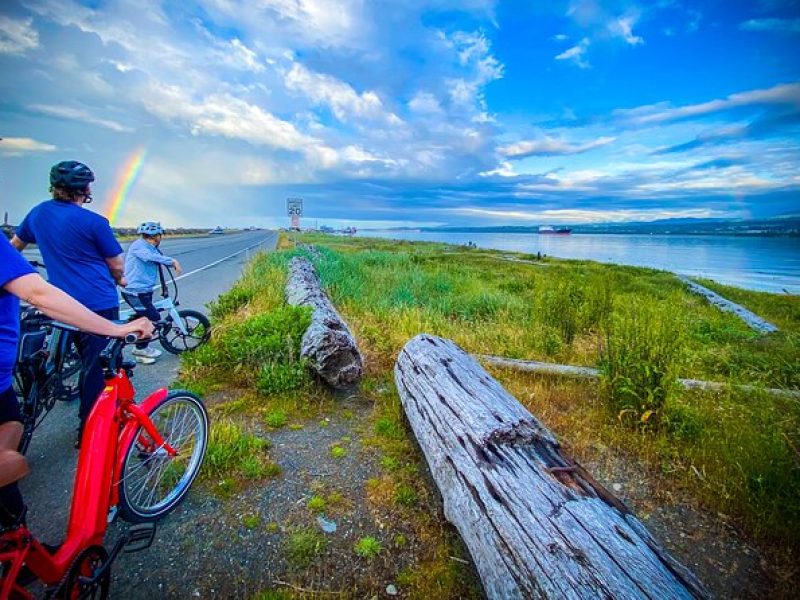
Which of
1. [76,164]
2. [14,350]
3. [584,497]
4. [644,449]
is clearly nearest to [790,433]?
[644,449]

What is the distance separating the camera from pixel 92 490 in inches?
84.4

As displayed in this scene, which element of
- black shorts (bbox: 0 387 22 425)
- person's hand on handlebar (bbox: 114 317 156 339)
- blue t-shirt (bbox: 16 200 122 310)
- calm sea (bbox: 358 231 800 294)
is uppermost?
blue t-shirt (bbox: 16 200 122 310)

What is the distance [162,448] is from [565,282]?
8.31 meters

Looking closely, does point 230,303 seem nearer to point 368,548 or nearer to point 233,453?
point 233,453

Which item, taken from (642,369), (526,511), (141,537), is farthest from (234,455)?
(642,369)

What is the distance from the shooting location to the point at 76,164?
3.14m

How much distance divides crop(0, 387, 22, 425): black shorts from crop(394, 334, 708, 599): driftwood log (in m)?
2.52

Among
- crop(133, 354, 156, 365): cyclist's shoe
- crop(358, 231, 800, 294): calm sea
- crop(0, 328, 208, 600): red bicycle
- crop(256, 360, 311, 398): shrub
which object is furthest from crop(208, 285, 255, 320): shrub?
crop(358, 231, 800, 294): calm sea

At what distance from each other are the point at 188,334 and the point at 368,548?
466 centimetres

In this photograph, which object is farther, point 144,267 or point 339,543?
point 144,267

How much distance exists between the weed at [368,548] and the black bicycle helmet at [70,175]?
3.62 metres

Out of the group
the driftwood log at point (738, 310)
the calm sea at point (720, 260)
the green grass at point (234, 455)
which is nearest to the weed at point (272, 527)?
the green grass at point (234, 455)

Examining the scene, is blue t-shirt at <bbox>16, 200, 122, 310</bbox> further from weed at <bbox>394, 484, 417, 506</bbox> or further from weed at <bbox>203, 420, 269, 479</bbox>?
weed at <bbox>394, 484, 417, 506</bbox>

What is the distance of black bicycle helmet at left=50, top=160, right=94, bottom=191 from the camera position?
3.04 metres
